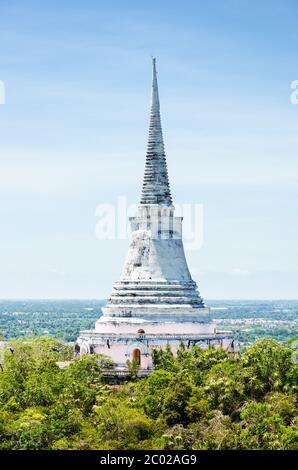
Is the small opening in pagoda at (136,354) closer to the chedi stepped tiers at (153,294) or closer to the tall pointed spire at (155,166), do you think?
the chedi stepped tiers at (153,294)

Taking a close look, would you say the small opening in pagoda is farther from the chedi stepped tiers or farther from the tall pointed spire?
the tall pointed spire

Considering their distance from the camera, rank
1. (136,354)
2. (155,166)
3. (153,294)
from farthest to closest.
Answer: (155,166)
(153,294)
(136,354)

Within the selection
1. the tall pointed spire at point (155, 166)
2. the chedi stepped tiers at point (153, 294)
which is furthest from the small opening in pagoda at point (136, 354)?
the tall pointed spire at point (155, 166)

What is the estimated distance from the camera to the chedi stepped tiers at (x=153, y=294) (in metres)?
42.6

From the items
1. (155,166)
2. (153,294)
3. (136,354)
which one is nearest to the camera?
(136,354)

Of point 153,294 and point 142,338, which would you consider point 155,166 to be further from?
point 142,338

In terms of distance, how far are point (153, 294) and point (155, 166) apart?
5233 mm

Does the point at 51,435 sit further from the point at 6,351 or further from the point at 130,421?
the point at 6,351

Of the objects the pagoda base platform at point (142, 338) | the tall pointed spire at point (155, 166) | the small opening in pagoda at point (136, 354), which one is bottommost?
the small opening in pagoda at point (136, 354)

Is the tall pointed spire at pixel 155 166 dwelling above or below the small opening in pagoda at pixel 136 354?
above

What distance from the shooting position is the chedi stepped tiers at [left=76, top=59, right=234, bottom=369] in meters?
42.6

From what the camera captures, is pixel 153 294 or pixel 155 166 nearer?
pixel 153 294

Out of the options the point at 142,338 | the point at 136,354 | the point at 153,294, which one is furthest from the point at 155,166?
the point at 136,354

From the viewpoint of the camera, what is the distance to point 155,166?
4672 centimetres
